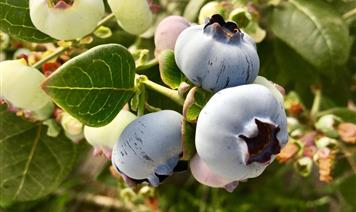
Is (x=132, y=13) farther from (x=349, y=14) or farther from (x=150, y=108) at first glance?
(x=349, y=14)

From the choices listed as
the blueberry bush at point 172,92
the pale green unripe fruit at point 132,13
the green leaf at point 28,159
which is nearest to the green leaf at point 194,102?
the blueberry bush at point 172,92

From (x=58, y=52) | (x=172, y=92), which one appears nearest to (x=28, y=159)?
(x=58, y=52)

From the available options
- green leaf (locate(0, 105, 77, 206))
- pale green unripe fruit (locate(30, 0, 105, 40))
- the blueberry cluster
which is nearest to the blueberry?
the blueberry cluster

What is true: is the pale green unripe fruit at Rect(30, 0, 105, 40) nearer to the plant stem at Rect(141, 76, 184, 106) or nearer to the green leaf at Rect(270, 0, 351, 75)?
the plant stem at Rect(141, 76, 184, 106)

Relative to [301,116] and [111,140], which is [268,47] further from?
[111,140]

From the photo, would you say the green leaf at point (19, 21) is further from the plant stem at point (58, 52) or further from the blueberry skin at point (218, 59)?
the blueberry skin at point (218, 59)

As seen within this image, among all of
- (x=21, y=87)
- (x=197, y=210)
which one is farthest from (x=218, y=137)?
(x=197, y=210)
